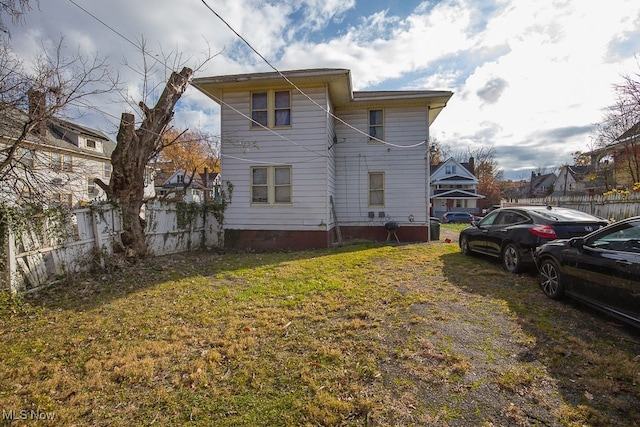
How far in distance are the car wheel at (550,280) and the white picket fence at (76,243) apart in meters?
8.98

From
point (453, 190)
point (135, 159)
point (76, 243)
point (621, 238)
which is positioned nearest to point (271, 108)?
point (135, 159)

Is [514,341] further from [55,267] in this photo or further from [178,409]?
[55,267]

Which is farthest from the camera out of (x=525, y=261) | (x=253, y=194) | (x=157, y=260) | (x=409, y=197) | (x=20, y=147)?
(x=409, y=197)

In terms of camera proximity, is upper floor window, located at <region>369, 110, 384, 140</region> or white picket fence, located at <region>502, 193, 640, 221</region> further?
upper floor window, located at <region>369, 110, 384, 140</region>

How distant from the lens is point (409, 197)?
12430 millimetres

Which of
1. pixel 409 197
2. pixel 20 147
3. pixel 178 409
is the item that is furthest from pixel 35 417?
pixel 409 197

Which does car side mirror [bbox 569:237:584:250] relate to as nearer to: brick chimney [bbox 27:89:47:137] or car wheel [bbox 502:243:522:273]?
car wheel [bbox 502:243:522:273]

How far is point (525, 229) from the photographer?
6430 millimetres

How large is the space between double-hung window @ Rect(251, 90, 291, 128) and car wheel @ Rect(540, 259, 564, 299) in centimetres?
876

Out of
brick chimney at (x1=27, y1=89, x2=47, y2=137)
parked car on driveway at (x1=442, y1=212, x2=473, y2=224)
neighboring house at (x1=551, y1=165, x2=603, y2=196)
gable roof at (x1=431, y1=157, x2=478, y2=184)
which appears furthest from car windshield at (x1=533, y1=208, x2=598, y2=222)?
neighboring house at (x1=551, y1=165, x2=603, y2=196)

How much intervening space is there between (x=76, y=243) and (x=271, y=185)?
6.03m

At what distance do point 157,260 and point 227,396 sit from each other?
678 centimetres

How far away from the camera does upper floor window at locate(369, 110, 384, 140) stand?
498 inches

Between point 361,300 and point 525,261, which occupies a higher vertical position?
point 525,261
